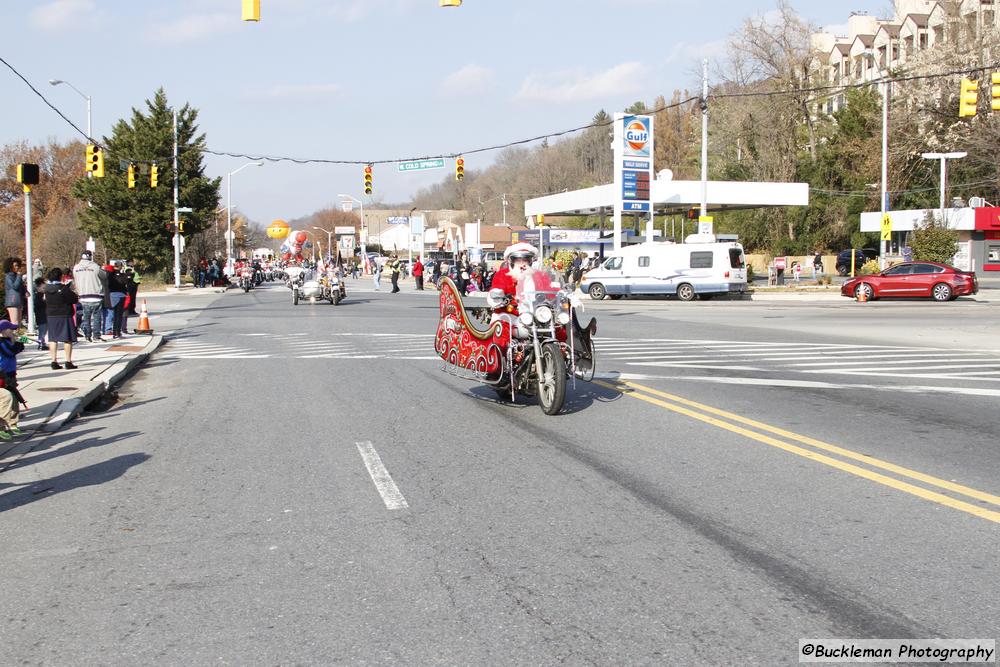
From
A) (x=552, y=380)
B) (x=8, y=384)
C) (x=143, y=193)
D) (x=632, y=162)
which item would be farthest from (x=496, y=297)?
(x=143, y=193)

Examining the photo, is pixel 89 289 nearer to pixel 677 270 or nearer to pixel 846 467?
pixel 846 467

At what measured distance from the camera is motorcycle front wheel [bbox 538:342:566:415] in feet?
33.1

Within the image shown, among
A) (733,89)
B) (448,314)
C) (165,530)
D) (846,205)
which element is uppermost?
(733,89)

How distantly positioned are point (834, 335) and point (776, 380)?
8734 mm

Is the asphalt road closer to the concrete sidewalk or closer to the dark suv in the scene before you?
the concrete sidewalk

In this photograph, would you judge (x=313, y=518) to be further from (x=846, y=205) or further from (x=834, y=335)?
(x=846, y=205)

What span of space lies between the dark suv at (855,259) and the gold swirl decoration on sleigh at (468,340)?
4981 cm

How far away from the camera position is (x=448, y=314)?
11898 millimetres

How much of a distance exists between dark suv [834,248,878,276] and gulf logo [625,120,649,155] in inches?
764

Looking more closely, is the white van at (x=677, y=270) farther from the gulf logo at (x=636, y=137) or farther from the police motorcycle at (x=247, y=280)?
the police motorcycle at (x=247, y=280)

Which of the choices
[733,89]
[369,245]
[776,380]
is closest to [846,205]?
[733,89]

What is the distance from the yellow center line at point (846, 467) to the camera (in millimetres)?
6391

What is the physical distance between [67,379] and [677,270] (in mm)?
27822

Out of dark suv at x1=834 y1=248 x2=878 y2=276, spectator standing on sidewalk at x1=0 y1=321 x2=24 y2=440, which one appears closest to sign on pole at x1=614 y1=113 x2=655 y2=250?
dark suv at x1=834 y1=248 x2=878 y2=276
